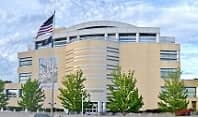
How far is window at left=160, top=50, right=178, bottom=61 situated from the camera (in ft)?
421

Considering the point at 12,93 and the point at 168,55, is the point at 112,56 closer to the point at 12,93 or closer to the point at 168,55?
the point at 168,55

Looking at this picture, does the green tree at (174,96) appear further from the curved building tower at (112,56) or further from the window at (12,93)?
the window at (12,93)

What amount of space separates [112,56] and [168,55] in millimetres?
15736

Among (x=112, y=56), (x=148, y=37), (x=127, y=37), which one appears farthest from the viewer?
(x=148, y=37)

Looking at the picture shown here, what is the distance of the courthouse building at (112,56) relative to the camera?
407ft

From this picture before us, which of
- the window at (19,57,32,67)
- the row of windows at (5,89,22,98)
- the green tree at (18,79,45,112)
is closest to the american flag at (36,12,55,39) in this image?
the green tree at (18,79,45,112)

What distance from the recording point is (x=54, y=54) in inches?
5438

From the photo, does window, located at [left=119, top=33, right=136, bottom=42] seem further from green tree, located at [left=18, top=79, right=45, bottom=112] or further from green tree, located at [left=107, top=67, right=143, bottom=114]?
green tree, located at [left=107, top=67, right=143, bottom=114]

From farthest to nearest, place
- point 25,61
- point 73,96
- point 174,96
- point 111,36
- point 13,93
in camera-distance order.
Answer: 1. point 25,61
2. point 13,93
3. point 111,36
4. point 73,96
5. point 174,96

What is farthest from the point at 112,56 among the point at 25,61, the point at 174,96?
the point at 174,96

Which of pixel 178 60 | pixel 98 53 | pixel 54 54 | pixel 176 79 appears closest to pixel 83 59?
pixel 98 53

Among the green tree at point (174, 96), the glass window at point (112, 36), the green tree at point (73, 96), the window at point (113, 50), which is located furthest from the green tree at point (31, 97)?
the glass window at point (112, 36)

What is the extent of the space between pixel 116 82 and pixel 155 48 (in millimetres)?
59234

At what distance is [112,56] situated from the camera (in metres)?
129
